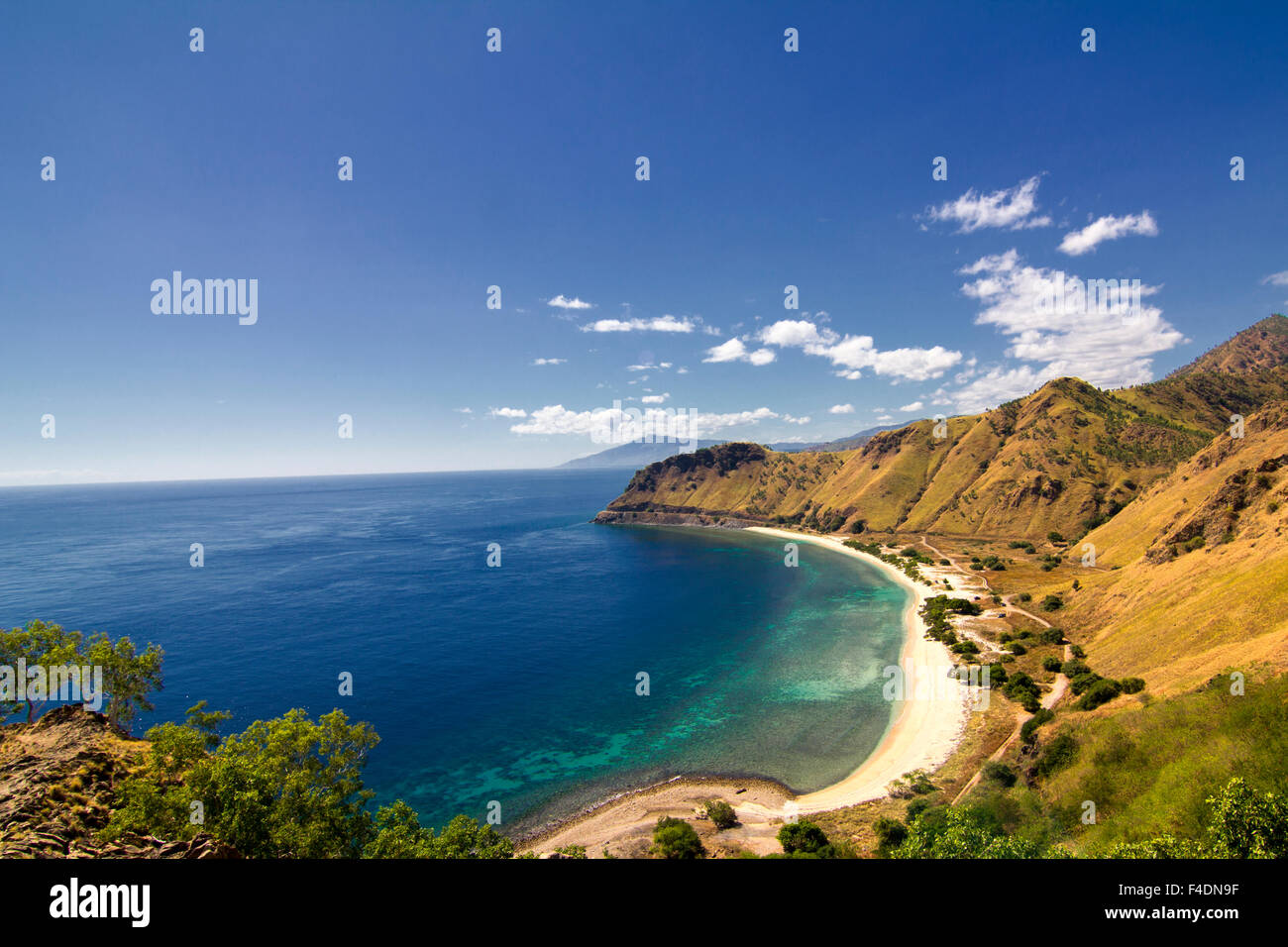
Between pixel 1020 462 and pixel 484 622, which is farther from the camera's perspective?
pixel 1020 462

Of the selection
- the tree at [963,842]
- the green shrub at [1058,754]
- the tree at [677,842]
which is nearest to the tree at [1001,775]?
the green shrub at [1058,754]

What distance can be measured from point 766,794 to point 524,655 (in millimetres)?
48206

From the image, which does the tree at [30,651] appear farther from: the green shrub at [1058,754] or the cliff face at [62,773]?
the green shrub at [1058,754]

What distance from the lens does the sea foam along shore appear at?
45.8m

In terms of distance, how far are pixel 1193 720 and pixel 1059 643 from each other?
125 ft

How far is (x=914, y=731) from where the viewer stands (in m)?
54.1

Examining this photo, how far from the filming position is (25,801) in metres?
24.8

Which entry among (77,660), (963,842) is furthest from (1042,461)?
(77,660)

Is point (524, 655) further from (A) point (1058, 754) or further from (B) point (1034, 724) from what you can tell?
(A) point (1058, 754)

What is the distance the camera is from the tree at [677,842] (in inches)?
1460

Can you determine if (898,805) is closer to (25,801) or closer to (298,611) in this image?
(25,801)

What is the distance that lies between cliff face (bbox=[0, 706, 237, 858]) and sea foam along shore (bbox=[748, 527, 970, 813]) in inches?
1784
